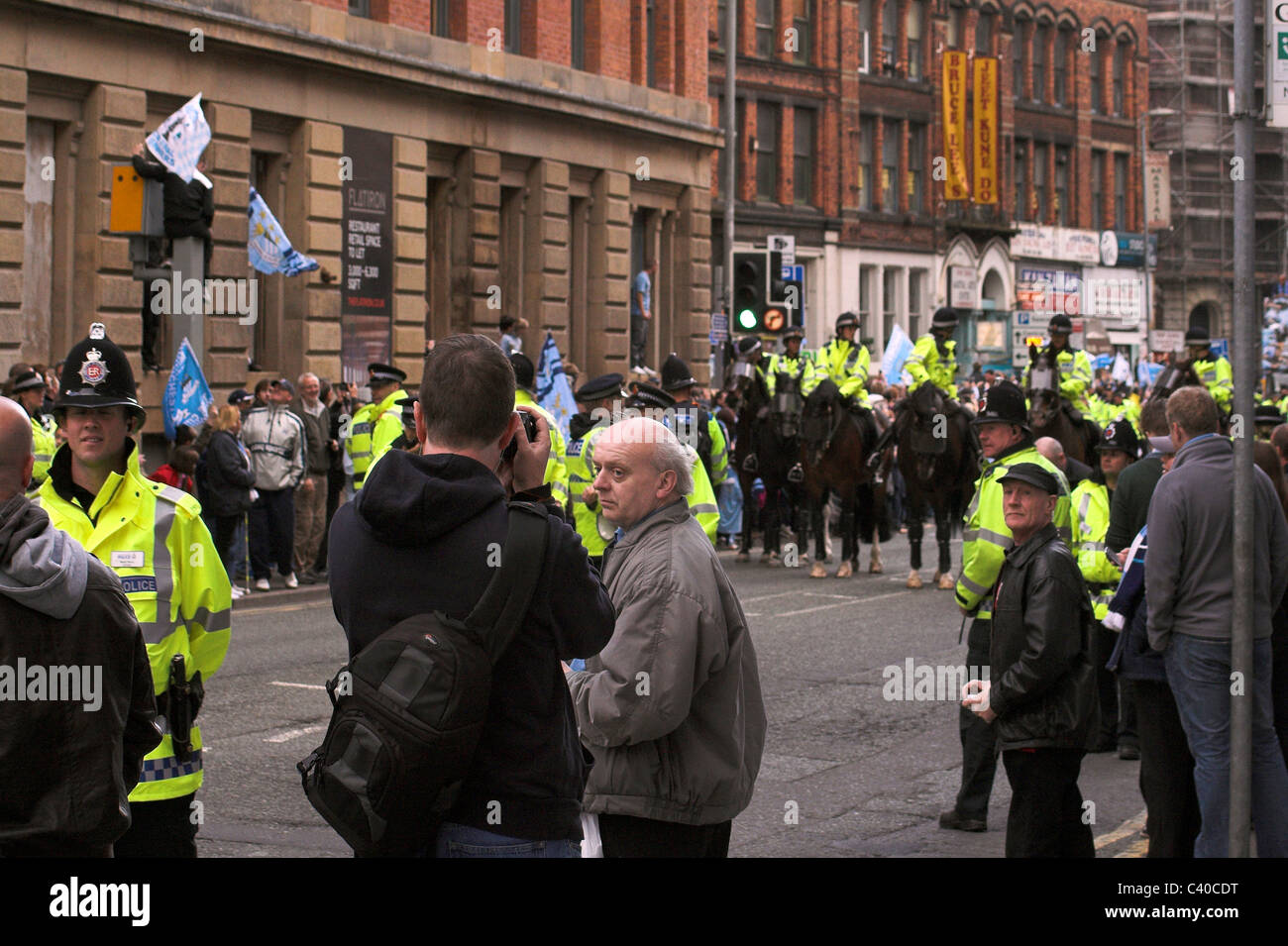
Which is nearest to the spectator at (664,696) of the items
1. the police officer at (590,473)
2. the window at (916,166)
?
the police officer at (590,473)

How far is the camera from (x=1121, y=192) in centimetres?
6638

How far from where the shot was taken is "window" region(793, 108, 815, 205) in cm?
4988

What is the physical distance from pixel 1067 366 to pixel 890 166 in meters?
35.6

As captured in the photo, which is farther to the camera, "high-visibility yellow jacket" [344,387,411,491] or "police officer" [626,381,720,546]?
"high-visibility yellow jacket" [344,387,411,491]

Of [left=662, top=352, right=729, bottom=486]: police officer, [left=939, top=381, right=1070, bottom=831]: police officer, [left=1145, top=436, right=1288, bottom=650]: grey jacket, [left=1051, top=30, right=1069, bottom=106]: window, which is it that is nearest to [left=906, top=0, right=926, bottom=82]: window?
[left=1051, top=30, right=1069, bottom=106]: window

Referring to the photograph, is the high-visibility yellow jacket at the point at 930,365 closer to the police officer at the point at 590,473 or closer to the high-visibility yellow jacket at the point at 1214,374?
the high-visibility yellow jacket at the point at 1214,374

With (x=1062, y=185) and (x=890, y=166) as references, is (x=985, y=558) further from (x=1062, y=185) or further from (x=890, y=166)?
(x=1062, y=185)

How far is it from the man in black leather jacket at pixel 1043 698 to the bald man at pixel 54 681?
340cm

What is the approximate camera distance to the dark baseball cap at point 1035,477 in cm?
695

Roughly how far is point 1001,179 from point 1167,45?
18.9m

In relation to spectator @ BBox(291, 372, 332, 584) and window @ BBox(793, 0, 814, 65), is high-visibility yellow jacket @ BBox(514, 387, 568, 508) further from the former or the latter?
window @ BBox(793, 0, 814, 65)

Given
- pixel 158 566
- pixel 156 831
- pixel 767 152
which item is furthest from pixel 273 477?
pixel 767 152

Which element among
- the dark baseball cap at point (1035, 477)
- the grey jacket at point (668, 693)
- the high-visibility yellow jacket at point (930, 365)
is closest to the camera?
the grey jacket at point (668, 693)

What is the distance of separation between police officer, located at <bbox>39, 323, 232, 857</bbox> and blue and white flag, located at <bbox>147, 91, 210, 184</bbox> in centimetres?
1403
